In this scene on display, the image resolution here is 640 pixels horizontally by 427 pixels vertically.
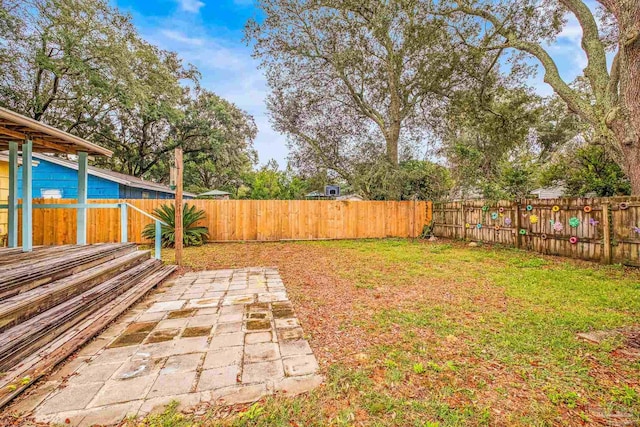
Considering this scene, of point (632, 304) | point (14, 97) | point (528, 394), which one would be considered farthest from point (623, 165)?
point (14, 97)

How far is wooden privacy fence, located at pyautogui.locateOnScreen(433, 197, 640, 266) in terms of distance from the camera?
5293mm

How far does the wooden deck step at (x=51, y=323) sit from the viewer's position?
201 cm

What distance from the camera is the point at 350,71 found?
10719 millimetres

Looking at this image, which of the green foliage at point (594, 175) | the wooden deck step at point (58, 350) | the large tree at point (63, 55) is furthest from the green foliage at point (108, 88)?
the green foliage at point (594, 175)

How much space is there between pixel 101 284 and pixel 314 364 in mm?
2951

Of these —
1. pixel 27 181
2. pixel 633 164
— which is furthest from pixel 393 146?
pixel 27 181

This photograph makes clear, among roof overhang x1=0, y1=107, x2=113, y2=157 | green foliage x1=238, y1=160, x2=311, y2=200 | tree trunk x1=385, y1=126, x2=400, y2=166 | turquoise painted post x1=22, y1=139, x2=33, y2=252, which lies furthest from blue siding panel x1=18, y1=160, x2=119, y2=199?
tree trunk x1=385, y1=126, x2=400, y2=166

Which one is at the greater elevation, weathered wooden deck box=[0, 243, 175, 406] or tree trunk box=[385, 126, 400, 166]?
tree trunk box=[385, 126, 400, 166]

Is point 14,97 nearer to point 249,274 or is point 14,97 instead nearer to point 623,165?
point 249,274

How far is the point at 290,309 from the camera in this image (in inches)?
130

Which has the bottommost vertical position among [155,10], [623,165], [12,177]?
[12,177]

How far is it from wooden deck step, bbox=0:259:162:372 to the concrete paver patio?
1.00 ft

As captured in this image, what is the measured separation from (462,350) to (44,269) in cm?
402

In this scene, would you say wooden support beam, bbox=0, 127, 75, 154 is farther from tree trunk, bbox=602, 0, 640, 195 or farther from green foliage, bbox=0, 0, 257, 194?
tree trunk, bbox=602, 0, 640, 195
